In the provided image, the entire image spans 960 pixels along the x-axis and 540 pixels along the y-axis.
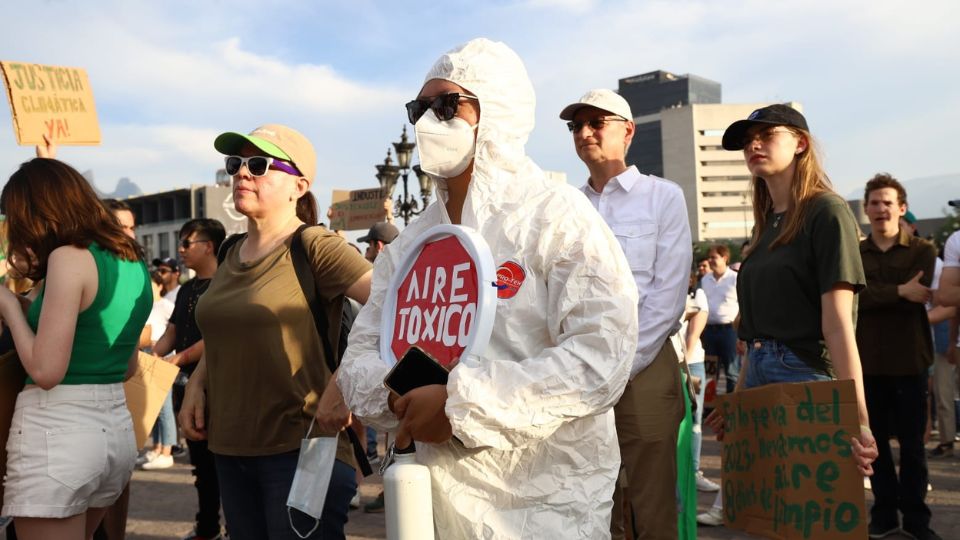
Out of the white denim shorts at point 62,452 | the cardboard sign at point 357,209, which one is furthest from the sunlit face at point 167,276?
the white denim shorts at point 62,452

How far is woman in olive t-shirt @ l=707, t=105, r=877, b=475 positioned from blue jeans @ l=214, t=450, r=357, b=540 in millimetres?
1518

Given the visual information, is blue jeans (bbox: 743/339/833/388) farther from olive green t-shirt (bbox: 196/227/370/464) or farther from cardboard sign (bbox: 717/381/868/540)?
olive green t-shirt (bbox: 196/227/370/464)

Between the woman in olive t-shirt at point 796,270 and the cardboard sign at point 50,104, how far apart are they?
Result: 4.31 metres

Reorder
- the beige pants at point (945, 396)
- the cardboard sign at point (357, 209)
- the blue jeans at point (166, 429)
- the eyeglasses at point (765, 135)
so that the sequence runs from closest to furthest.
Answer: the eyeglasses at point (765, 135), the beige pants at point (945, 396), the blue jeans at point (166, 429), the cardboard sign at point (357, 209)

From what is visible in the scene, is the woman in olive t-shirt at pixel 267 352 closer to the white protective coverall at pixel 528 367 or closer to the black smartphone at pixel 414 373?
the white protective coverall at pixel 528 367

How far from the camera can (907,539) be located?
5.24m

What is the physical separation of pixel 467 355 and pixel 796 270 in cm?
185

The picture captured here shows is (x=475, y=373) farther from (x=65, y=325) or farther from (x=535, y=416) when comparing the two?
(x=65, y=325)

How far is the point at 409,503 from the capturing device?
185 cm

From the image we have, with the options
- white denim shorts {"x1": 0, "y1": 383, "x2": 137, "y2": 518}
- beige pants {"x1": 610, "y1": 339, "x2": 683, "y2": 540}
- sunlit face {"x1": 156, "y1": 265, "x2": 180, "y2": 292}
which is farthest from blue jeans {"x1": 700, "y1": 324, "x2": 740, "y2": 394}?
white denim shorts {"x1": 0, "y1": 383, "x2": 137, "y2": 518}

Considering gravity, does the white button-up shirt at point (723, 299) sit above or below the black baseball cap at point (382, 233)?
below

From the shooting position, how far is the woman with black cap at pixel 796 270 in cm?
312

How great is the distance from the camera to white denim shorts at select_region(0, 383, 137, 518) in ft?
10.0

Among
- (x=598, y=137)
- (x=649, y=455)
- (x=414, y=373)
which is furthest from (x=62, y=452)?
(x=598, y=137)
